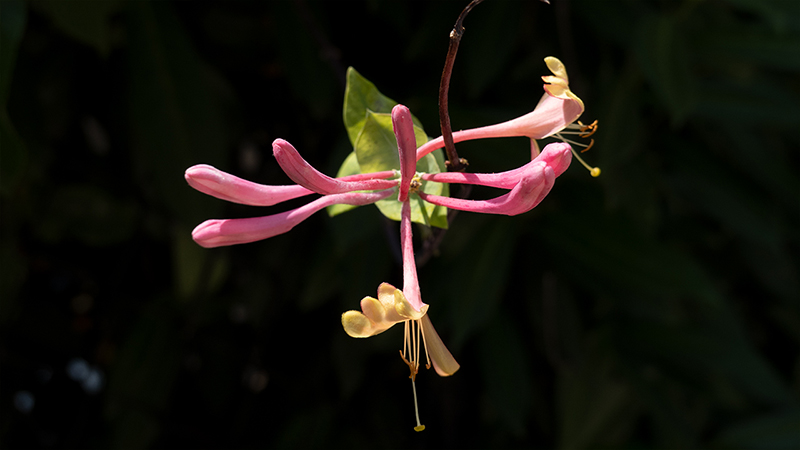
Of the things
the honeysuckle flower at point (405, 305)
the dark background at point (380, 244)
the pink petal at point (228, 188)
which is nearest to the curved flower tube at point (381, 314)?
the honeysuckle flower at point (405, 305)

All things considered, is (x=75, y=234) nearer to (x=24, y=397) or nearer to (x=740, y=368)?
(x=24, y=397)

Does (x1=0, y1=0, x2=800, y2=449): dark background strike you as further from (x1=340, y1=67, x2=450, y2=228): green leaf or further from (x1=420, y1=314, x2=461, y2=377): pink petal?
(x1=420, y1=314, x2=461, y2=377): pink petal

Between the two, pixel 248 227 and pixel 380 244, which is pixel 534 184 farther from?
pixel 380 244

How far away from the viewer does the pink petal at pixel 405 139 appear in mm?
375

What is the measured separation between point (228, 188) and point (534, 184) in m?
0.19

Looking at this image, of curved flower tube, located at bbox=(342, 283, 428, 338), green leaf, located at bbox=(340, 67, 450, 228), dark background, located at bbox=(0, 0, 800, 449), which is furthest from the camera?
dark background, located at bbox=(0, 0, 800, 449)

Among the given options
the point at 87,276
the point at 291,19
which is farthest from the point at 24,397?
the point at 291,19

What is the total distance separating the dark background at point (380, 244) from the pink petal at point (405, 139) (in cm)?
40

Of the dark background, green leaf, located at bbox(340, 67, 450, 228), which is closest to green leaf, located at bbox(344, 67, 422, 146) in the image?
green leaf, located at bbox(340, 67, 450, 228)

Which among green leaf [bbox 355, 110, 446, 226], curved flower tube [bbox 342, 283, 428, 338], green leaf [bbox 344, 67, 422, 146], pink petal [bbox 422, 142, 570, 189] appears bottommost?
curved flower tube [bbox 342, 283, 428, 338]

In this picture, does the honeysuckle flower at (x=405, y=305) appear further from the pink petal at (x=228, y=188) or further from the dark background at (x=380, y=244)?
the dark background at (x=380, y=244)

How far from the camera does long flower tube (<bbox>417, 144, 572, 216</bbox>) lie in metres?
0.37

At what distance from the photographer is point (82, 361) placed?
1.14 metres

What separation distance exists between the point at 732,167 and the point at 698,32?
0.27m
